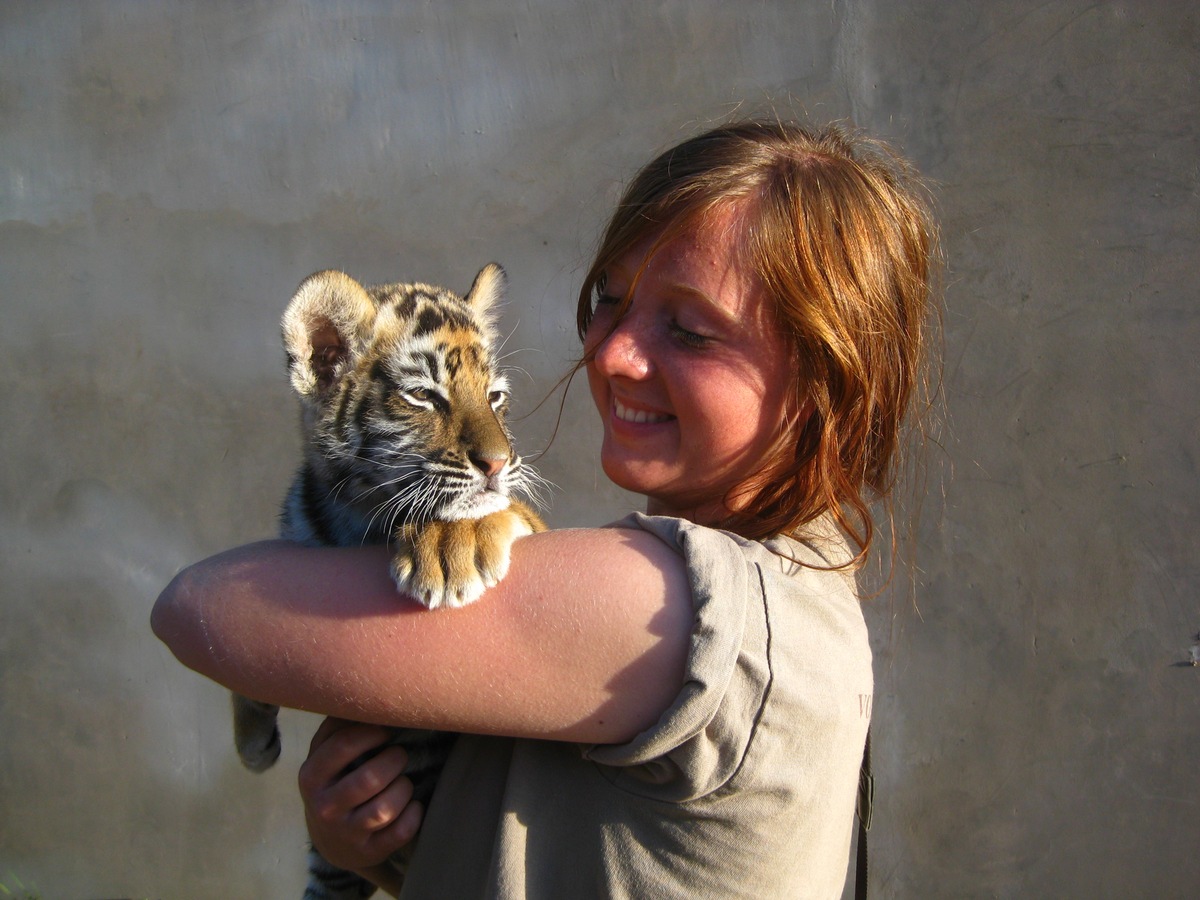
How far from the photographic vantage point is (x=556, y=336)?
13.9ft

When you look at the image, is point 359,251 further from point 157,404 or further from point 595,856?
point 595,856

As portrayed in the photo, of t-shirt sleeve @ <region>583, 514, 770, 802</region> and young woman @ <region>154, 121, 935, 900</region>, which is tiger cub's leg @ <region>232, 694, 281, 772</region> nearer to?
young woman @ <region>154, 121, 935, 900</region>

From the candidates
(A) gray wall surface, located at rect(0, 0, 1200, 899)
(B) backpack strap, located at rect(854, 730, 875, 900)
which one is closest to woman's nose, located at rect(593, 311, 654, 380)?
(B) backpack strap, located at rect(854, 730, 875, 900)

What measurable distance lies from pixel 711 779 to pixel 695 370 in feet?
2.27

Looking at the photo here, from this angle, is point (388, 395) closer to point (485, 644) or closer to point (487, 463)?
point (487, 463)

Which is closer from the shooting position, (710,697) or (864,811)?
(710,697)

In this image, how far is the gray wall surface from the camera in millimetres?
3664

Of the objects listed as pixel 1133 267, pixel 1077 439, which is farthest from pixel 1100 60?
pixel 1077 439

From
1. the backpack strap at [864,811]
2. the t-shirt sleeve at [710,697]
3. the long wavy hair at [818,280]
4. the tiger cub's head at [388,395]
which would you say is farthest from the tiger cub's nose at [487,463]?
A: the backpack strap at [864,811]

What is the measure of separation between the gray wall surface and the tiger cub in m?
1.61

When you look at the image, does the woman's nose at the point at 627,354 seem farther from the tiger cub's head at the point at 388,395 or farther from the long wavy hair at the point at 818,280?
the tiger cub's head at the point at 388,395

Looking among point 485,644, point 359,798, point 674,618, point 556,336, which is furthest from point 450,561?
point 556,336

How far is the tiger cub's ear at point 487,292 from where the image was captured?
8.02 ft

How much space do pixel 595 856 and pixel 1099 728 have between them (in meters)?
3.29
